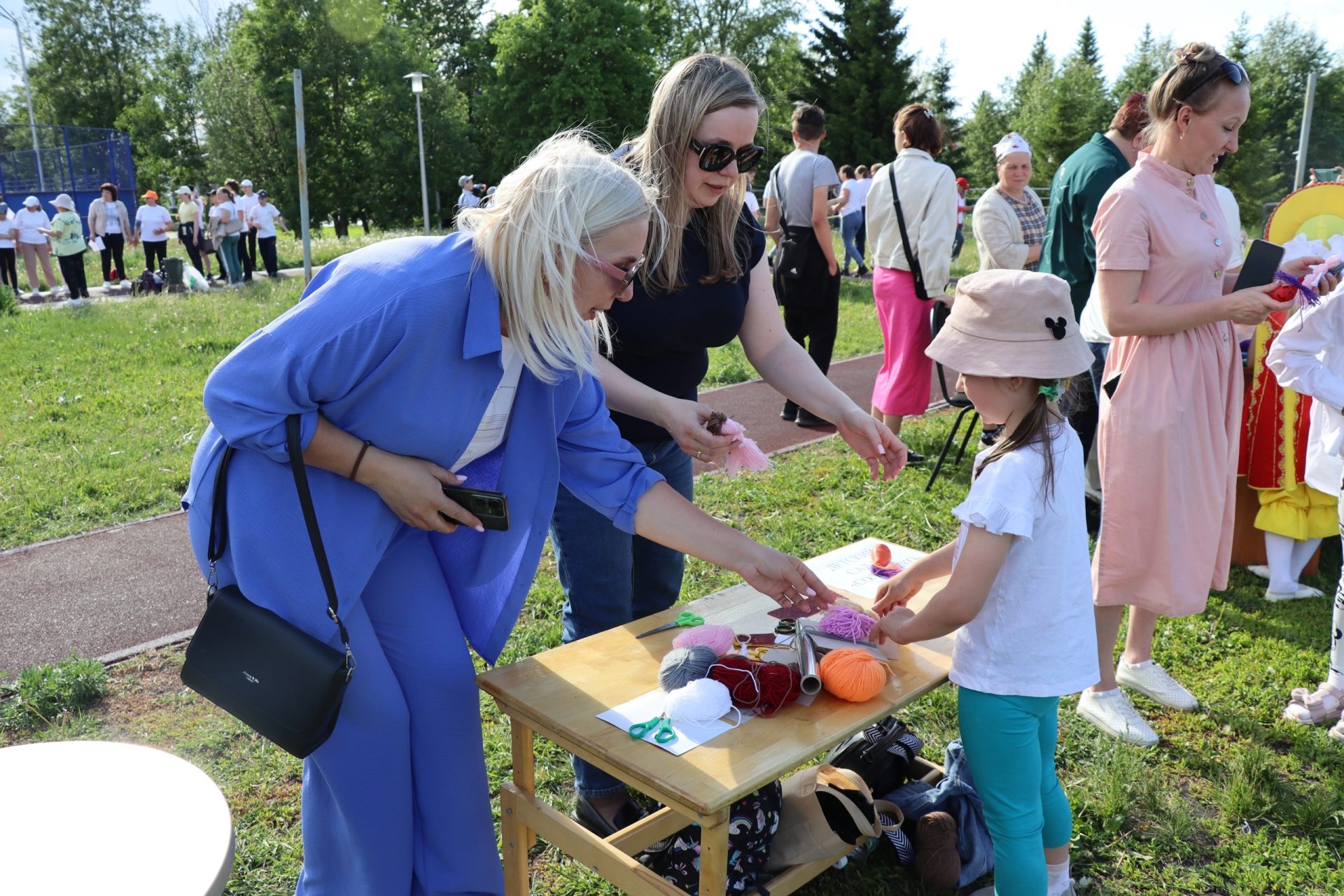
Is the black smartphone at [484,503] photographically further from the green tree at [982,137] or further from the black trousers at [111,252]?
the green tree at [982,137]

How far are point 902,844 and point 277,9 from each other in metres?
41.8

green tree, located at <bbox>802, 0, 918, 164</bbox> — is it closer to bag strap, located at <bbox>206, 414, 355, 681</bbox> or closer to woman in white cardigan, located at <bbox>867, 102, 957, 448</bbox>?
woman in white cardigan, located at <bbox>867, 102, 957, 448</bbox>

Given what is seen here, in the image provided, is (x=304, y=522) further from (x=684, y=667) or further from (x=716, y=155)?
(x=716, y=155)

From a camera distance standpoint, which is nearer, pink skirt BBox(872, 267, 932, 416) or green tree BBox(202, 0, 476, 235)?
pink skirt BBox(872, 267, 932, 416)

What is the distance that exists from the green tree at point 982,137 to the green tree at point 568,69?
50.7 ft

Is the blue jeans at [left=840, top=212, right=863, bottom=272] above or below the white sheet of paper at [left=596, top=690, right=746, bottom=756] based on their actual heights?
above

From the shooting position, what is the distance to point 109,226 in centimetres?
1505

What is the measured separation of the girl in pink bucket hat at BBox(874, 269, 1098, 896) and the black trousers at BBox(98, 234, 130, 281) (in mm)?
16638

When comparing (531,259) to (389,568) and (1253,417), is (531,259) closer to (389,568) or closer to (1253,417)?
(389,568)

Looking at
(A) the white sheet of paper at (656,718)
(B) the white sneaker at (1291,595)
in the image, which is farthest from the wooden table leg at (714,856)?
(B) the white sneaker at (1291,595)

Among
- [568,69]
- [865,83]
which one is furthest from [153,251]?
[865,83]

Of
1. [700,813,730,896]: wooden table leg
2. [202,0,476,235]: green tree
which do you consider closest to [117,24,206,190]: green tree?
[202,0,476,235]: green tree

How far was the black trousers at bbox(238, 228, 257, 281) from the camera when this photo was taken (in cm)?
1529

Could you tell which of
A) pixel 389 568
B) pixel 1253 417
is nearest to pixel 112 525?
pixel 389 568
